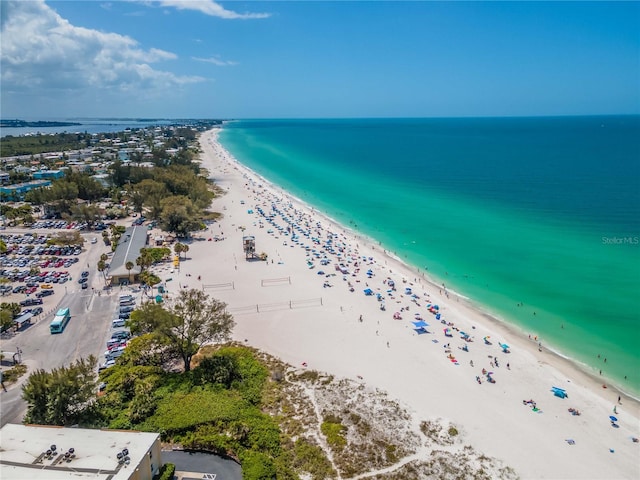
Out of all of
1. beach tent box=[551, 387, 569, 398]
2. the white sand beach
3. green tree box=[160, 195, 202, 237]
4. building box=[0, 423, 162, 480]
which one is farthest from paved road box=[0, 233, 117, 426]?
beach tent box=[551, 387, 569, 398]

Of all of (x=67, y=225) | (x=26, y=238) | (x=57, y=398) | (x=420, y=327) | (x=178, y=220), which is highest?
(x=178, y=220)

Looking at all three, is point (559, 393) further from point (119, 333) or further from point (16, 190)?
point (16, 190)

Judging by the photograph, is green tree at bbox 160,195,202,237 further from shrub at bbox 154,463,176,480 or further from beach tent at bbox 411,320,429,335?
shrub at bbox 154,463,176,480

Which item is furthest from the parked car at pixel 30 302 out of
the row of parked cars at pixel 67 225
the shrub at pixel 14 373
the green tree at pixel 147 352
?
the row of parked cars at pixel 67 225

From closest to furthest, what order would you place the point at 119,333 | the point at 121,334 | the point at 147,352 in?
the point at 147,352 → the point at 121,334 → the point at 119,333

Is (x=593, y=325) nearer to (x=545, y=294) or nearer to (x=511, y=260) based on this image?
(x=545, y=294)

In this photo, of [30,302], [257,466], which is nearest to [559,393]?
[257,466]
